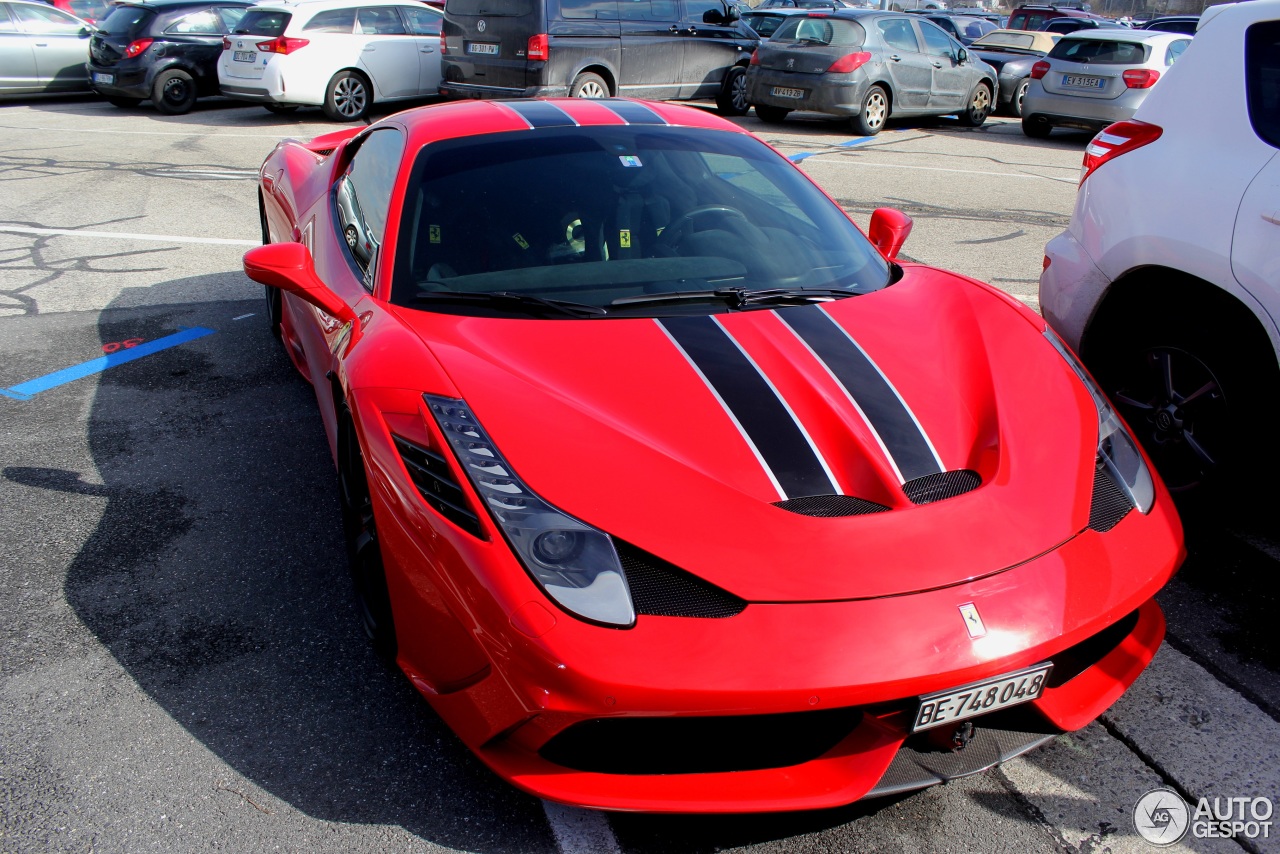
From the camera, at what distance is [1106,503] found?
243 cm

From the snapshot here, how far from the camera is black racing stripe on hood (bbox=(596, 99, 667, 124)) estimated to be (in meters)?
3.65

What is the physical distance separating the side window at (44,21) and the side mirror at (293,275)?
14066mm

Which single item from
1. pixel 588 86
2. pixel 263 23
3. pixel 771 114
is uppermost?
pixel 263 23

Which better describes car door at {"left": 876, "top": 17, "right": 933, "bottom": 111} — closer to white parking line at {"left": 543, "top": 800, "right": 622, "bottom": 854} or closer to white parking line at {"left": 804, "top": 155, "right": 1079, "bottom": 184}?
white parking line at {"left": 804, "top": 155, "right": 1079, "bottom": 184}

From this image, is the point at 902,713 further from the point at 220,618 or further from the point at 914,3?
the point at 914,3

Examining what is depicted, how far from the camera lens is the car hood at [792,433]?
2115mm

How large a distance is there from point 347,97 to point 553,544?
39.7ft

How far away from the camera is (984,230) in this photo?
26.1ft

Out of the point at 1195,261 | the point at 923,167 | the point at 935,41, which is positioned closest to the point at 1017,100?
the point at 935,41

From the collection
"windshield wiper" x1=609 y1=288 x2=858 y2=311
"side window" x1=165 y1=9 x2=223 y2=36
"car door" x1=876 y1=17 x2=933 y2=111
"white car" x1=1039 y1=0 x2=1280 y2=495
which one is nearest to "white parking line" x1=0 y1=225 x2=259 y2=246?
"windshield wiper" x1=609 y1=288 x2=858 y2=311

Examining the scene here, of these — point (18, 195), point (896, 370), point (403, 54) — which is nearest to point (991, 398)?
point (896, 370)

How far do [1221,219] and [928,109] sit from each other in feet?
36.7

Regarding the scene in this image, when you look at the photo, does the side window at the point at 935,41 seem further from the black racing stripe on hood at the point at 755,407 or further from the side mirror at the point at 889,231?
the black racing stripe on hood at the point at 755,407

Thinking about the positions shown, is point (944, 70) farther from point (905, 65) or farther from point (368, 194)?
point (368, 194)
